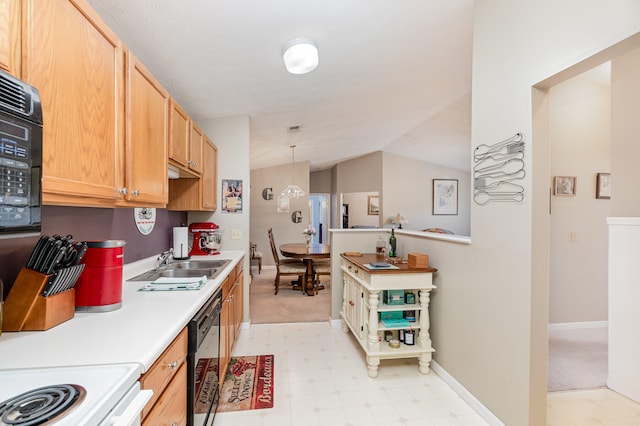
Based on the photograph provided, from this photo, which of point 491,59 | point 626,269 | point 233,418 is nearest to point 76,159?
point 233,418

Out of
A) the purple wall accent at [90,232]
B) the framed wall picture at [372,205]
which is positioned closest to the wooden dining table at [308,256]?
the purple wall accent at [90,232]

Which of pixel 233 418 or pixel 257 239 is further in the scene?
pixel 257 239

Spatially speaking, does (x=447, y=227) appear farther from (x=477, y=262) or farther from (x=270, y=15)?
(x=270, y=15)

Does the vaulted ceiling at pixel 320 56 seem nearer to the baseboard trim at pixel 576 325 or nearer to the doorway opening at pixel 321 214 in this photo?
the baseboard trim at pixel 576 325

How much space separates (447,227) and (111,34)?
7713 millimetres

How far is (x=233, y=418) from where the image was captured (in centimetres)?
189

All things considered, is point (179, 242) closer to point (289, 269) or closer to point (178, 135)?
point (178, 135)

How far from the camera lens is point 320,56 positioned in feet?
7.38

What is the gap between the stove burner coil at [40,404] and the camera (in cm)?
59

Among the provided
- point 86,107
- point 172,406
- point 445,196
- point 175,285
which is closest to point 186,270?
point 175,285

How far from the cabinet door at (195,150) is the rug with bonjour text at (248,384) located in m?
1.73

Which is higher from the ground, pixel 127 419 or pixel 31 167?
pixel 31 167

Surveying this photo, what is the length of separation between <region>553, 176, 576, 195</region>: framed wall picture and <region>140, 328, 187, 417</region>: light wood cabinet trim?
399cm

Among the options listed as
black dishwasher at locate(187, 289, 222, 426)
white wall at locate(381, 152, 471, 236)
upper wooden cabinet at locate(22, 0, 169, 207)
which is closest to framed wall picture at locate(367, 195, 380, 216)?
white wall at locate(381, 152, 471, 236)
